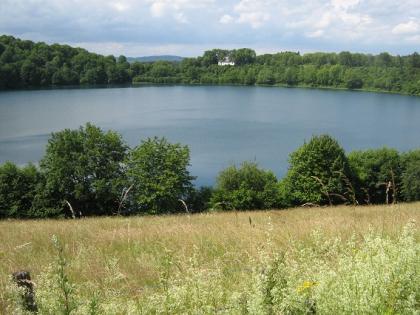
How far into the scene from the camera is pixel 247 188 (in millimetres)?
34500

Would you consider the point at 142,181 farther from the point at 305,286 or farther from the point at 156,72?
the point at 156,72

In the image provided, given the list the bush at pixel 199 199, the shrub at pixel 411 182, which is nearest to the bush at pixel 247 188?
the bush at pixel 199 199

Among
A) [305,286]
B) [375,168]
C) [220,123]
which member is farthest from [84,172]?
[220,123]

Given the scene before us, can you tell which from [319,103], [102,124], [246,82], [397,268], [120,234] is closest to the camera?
[397,268]

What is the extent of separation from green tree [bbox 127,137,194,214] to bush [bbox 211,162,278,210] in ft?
8.32

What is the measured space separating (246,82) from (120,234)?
17545 cm

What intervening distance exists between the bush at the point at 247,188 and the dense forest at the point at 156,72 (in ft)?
370

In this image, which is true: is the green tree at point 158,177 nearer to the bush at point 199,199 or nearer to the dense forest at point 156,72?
the bush at point 199,199

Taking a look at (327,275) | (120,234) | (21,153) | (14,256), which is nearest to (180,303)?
(327,275)

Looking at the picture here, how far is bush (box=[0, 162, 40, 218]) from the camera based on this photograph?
31.6m

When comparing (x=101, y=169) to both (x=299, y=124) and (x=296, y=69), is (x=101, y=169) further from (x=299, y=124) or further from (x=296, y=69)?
(x=296, y=69)

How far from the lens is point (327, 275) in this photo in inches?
121

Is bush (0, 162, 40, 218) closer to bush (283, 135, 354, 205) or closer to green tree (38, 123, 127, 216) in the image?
green tree (38, 123, 127, 216)

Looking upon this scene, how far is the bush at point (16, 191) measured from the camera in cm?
3162
